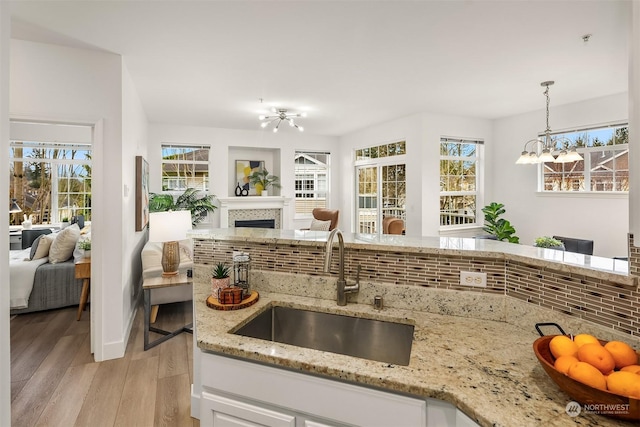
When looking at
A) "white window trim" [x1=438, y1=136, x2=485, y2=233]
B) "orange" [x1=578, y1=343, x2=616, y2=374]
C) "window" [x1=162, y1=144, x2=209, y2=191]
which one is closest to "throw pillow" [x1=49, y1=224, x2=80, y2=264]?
"window" [x1=162, y1=144, x2=209, y2=191]

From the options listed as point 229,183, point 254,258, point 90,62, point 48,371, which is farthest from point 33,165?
point 254,258

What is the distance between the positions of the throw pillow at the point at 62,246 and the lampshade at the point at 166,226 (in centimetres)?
190

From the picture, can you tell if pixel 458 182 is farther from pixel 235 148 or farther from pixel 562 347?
pixel 562 347

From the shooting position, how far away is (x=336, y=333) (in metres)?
1.57

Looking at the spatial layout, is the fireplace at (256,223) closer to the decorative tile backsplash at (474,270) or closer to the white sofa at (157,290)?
the white sofa at (157,290)

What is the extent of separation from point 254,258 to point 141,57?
7.98 ft

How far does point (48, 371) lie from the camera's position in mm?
2631

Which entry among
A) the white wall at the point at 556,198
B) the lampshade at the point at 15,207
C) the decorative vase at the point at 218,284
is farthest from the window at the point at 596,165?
the lampshade at the point at 15,207

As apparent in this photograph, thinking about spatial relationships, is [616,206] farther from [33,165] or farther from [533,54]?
[33,165]

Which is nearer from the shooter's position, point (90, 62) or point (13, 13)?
point (13, 13)

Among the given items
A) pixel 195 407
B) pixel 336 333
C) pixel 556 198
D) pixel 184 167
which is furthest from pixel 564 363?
pixel 184 167

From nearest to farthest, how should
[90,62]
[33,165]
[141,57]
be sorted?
[90,62] → [141,57] → [33,165]

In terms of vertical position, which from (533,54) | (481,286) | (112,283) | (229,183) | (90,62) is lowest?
(112,283)

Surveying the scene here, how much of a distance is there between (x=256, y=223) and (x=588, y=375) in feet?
21.4
